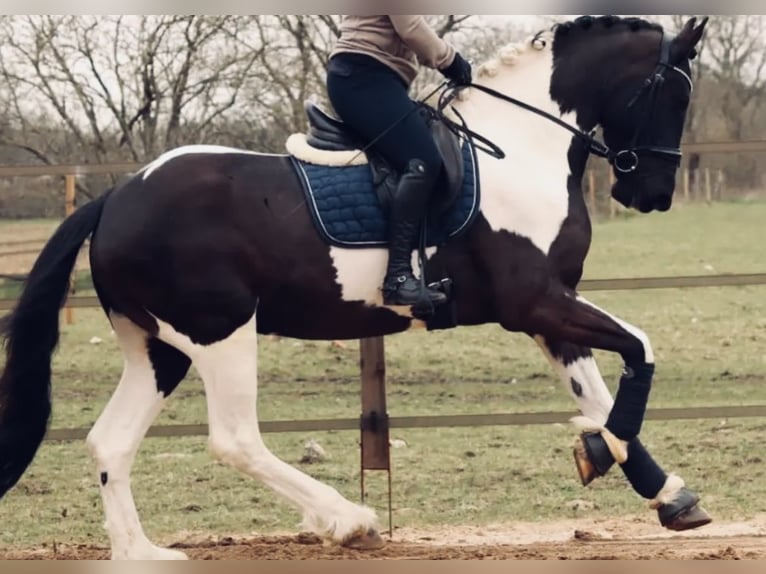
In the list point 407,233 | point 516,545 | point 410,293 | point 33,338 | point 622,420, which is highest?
point 407,233

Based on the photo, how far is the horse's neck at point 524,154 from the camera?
488 centimetres

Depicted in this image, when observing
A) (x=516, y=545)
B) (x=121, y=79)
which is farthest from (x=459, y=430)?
(x=121, y=79)

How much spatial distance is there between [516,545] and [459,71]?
2239 millimetres

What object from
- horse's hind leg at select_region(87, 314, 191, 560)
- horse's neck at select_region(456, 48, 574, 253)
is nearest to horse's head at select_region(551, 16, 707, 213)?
horse's neck at select_region(456, 48, 574, 253)

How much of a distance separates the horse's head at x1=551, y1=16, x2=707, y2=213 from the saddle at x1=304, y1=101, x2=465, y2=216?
585 millimetres

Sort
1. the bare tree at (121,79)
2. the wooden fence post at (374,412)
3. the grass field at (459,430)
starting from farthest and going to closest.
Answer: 1. the bare tree at (121,79)
2. the grass field at (459,430)
3. the wooden fence post at (374,412)

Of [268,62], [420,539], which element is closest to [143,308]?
[420,539]

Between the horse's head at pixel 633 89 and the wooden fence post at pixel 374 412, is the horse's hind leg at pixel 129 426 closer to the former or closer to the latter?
the wooden fence post at pixel 374 412

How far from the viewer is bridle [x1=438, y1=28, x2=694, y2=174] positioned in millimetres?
5062

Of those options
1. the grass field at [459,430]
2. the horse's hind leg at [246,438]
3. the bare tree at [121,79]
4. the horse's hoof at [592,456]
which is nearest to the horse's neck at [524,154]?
the horse's hoof at [592,456]

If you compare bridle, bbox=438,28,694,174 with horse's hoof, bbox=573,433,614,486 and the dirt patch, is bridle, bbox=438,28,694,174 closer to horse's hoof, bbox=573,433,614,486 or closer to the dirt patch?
horse's hoof, bbox=573,433,614,486

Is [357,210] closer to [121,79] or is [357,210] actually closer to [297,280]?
[297,280]

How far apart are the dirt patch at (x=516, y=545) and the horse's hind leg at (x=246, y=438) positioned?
316mm

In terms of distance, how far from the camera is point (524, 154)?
5.02 metres
